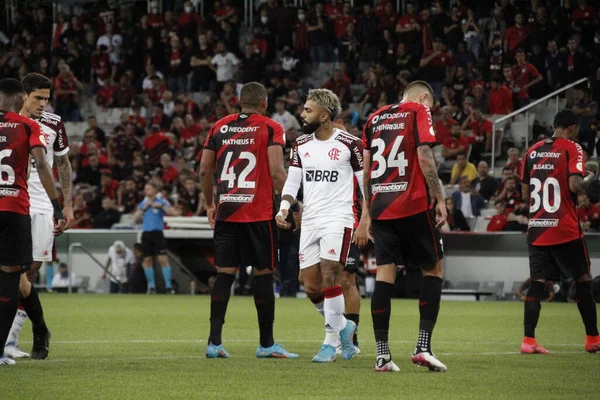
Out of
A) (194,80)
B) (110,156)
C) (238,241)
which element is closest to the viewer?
(238,241)

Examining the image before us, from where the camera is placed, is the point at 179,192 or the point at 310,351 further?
the point at 179,192

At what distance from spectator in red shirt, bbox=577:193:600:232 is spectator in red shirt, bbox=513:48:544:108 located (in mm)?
4940

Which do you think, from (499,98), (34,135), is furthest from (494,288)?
(34,135)

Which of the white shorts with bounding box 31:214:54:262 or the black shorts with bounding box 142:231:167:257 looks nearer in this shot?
the white shorts with bounding box 31:214:54:262

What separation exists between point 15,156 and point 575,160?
5205 millimetres

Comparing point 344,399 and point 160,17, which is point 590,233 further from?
point 160,17

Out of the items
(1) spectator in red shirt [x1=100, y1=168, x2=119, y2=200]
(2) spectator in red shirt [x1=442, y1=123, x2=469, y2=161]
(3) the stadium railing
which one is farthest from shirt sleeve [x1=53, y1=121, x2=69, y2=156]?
(1) spectator in red shirt [x1=100, y1=168, x2=119, y2=200]

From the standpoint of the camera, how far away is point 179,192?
25.7 meters

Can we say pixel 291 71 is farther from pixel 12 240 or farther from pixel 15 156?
pixel 12 240

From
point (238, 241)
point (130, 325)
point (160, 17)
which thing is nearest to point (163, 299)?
point (130, 325)

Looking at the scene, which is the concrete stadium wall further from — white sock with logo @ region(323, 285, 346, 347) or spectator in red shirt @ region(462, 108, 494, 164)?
white sock with logo @ region(323, 285, 346, 347)

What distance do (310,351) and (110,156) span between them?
18836 mm

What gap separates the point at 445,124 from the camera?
25078 mm

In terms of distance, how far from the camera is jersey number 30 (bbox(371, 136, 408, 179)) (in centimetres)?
916
